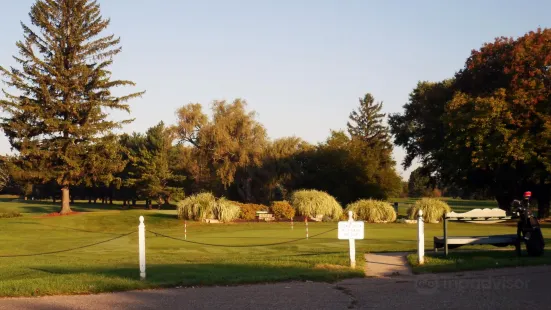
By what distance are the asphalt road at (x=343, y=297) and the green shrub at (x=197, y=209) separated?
2616cm

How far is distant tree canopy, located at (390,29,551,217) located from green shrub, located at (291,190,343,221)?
29.6 feet

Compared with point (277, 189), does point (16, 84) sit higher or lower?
higher

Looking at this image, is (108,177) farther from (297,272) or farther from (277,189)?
(297,272)

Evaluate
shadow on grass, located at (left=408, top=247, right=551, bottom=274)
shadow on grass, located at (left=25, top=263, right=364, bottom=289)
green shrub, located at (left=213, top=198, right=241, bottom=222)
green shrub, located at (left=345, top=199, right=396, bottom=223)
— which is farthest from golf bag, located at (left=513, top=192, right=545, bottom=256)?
green shrub, located at (left=213, top=198, right=241, bottom=222)

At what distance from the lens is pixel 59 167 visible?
50.9 metres

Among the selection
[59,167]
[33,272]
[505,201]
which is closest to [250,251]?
[33,272]

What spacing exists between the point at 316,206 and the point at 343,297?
2967 cm

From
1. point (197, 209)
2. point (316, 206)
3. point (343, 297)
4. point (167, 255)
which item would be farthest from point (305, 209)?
point (343, 297)

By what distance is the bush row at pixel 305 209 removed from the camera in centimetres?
3725

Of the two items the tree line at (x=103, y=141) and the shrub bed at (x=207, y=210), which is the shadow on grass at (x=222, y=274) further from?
the tree line at (x=103, y=141)

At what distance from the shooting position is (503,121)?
3812 centimetres

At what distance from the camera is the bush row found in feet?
122

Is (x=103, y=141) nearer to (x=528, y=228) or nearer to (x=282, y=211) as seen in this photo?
(x=282, y=211)

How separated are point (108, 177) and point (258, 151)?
14.0 m
